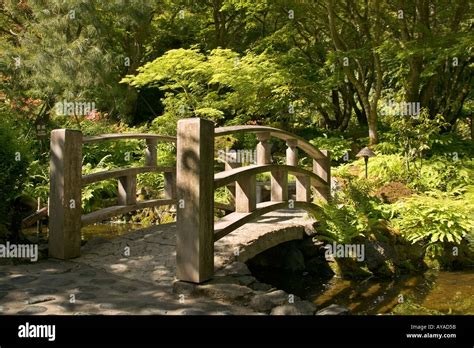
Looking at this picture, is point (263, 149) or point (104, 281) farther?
point (263, 149)

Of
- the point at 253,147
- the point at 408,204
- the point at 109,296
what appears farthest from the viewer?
the point at 253,147

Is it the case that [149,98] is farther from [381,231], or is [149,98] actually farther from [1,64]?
[381,231]

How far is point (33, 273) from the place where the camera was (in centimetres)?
504

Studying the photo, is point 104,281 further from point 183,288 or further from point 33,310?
point 33,310

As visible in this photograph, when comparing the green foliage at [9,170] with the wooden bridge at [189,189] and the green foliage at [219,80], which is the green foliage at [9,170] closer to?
the wooden bridge at [189,189]

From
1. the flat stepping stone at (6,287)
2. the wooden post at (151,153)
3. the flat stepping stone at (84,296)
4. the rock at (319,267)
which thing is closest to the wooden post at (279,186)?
the rock at (319,267)

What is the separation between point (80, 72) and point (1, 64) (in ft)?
7.99

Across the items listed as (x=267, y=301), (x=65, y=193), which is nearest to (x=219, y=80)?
(x=65, y=193)

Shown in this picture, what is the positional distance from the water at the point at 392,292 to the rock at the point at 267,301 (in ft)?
5.31

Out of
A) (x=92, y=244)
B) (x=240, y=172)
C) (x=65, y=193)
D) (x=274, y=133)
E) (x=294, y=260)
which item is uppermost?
(x=274, y=133)

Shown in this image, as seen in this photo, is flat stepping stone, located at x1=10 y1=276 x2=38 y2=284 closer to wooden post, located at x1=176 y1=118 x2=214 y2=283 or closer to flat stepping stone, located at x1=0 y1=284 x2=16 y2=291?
flat stepping stone, located at x1=0 y1=284 x2=16 y2=291

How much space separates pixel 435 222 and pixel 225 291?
5231 millimetres

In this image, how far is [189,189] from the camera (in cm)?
462
